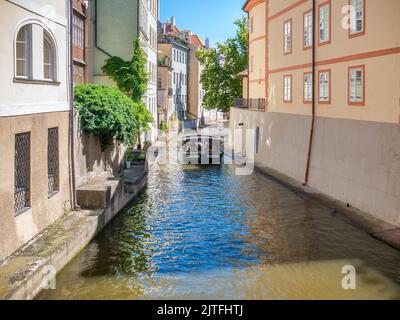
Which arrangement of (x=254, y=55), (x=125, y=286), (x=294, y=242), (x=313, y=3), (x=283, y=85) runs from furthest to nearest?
1. (x=254, y=55)
2. (x=283, y=85)
3. (x=313, y=3)
4. (x=294, y=242)
5. (x=125, y=286)

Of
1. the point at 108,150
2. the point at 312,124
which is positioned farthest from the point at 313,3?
the point at 108,150

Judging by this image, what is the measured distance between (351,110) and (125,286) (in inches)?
465

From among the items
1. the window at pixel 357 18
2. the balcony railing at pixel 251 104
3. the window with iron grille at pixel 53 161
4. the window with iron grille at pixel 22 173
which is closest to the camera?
the window with iron grille at pixel 22 173

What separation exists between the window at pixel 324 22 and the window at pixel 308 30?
3.75ft

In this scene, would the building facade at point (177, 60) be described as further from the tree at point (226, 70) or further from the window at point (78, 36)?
the window at point (78, 36)

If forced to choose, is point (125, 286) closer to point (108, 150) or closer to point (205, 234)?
point (205, 234)

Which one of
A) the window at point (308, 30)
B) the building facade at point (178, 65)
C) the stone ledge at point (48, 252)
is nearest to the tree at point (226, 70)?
Result: the building facade at point (178, 65)

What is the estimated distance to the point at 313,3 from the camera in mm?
23938

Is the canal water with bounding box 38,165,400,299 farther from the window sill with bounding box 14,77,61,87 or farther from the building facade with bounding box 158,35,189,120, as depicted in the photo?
the building facade with bounding box 158,35,189,120

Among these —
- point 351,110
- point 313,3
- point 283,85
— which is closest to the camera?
point 351,110

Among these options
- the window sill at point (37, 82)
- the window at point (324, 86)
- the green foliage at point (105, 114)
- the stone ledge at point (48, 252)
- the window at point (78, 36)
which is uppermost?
the window at point (78, 36)

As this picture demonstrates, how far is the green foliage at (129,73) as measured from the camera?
114 ft

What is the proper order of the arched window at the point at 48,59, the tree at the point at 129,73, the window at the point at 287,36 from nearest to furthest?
the arched window at the point at 48,59 < the window at the point at 287,36 < the tree at the point at 129,73

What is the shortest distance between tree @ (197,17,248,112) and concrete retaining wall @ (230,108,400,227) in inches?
989
